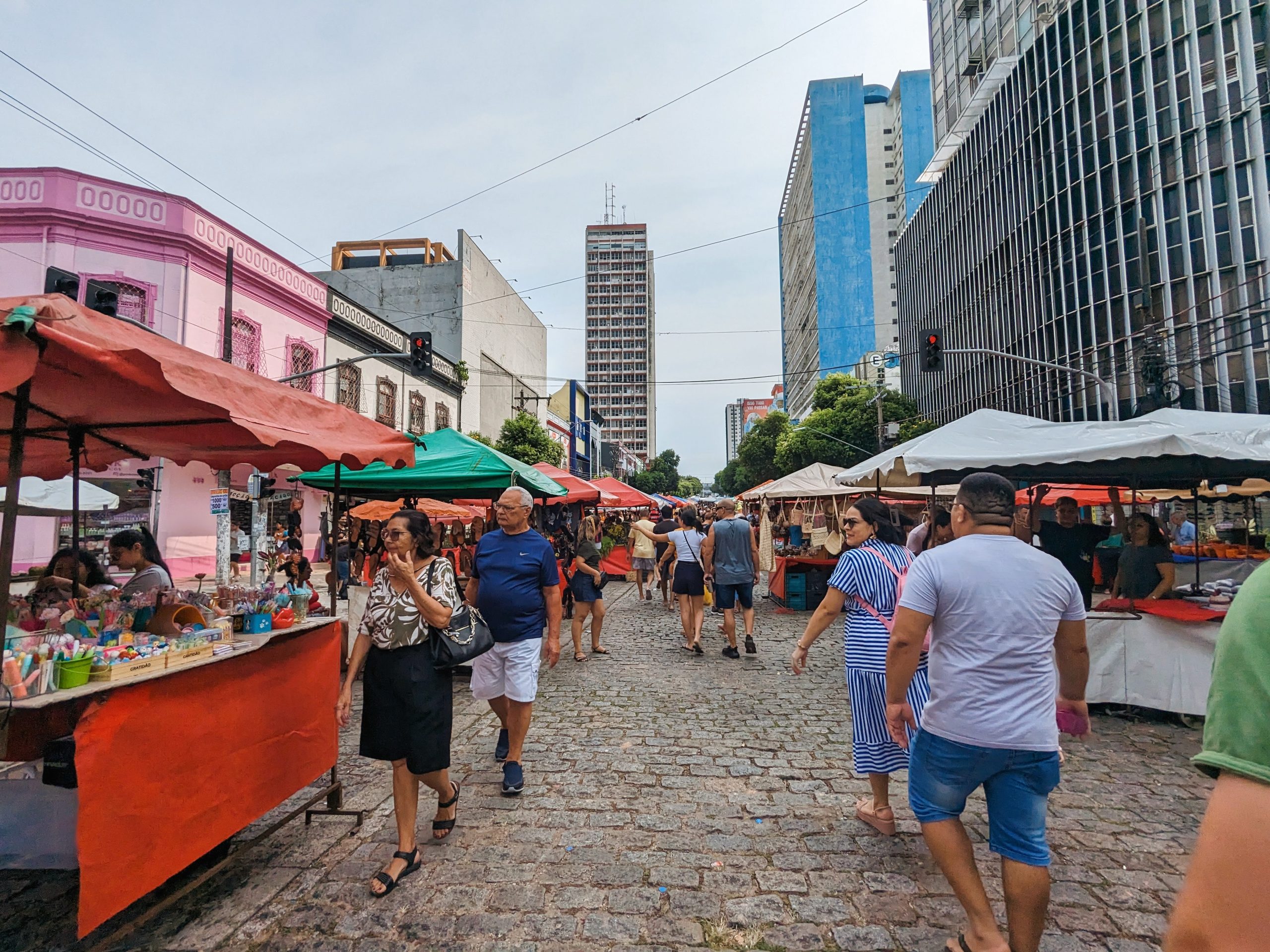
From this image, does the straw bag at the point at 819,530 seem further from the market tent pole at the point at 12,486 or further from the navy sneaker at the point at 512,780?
the market tent pole at the point at 12,486

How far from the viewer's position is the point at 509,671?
14.3ft

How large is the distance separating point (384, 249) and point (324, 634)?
41.2 metres

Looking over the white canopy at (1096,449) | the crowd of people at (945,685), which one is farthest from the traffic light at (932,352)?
the crowd of people at (945,685)

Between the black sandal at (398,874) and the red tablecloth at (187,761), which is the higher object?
the red tablecloth at (187,761)

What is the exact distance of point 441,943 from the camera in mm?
2809

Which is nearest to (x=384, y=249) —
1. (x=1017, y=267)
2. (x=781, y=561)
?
(x=781, y=561)

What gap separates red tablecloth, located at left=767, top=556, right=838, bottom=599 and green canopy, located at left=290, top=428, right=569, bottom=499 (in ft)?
21.8

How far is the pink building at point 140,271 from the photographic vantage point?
1602 cm

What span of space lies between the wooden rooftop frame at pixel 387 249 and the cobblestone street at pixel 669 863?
38896mm

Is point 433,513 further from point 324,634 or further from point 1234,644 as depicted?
point 1234,644

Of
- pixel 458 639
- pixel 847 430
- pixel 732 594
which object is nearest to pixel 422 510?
pixel 732 594

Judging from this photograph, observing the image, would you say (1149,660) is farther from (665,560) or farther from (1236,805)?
(665,560)

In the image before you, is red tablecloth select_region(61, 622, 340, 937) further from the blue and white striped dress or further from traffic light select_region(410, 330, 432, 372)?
traffic light select_region(410, 330, 432, 372)

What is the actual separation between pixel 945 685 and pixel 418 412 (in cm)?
3020
